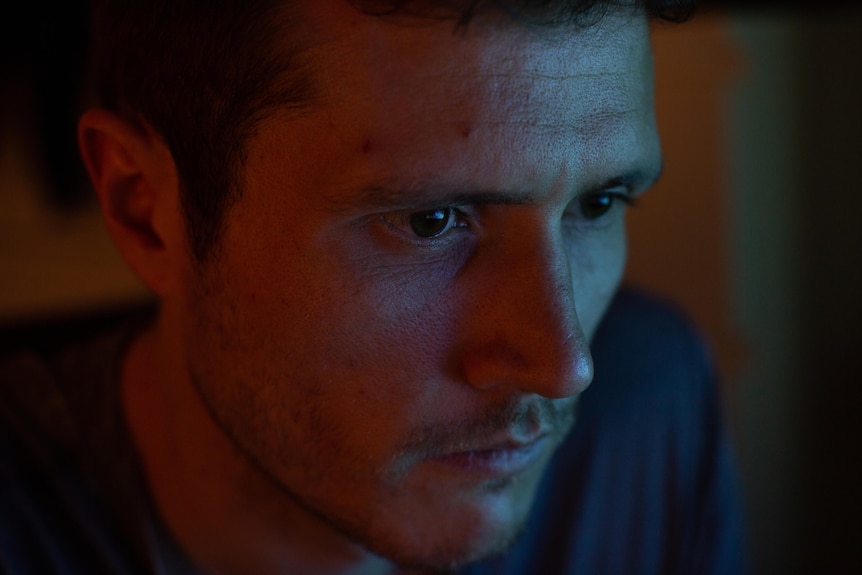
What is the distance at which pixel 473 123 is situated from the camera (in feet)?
2.60

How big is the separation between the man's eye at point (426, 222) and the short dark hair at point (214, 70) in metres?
0.14

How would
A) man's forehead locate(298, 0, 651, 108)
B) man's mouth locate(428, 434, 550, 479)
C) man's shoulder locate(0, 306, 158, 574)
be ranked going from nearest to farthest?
man's forehead locate(298, 0, 651, 108) < man's mouth locate(428, 434, 550, 479) < man's shoulder locate(0, 306, 158, 574)

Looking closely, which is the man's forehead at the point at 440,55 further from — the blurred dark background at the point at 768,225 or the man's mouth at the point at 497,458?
the blurred dark background at the point at 768,225

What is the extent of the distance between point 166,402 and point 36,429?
0.53 feet

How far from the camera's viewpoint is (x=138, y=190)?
1012 mm

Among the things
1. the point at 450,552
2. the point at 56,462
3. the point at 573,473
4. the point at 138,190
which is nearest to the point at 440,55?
the point at 138,190

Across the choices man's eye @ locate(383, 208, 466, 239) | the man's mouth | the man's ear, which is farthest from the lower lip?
the man's ear

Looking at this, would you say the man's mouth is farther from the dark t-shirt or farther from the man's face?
the dark t-shirt

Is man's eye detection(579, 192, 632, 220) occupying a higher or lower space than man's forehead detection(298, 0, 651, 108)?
lower

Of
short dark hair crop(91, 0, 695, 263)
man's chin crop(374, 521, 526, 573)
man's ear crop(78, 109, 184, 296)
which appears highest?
short dark hair crop(91, 0, 695, 263)

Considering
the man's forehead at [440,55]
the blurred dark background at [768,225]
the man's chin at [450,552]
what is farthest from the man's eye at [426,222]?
the blurred dark background at [768,225]

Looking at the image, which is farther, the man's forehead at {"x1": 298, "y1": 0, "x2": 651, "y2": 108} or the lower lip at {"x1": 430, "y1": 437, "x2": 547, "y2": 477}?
the lower lip at {"x1": 430, "y1": 437, "x2": 547, "y2": 477}

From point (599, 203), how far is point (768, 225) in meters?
1.32

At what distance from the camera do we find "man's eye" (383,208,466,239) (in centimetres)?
86
